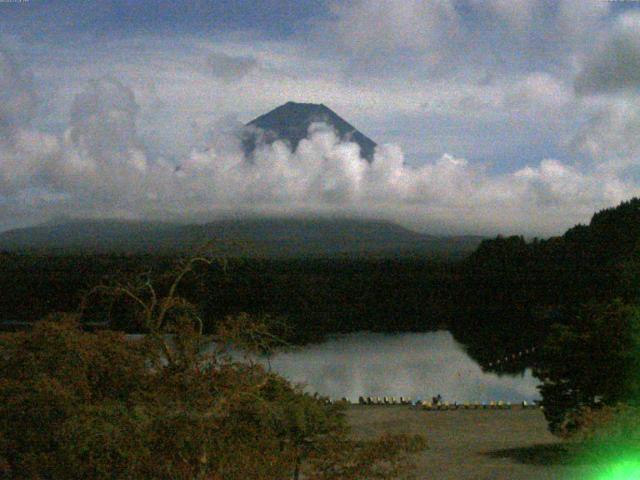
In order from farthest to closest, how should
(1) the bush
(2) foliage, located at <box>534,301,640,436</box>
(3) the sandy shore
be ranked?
1. (2) foliage, located at <box>534,301,640,436</box>
2. (3) the sandy shore
3. (1) the bush

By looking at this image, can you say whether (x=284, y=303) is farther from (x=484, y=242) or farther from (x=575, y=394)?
(x=575, y=394)

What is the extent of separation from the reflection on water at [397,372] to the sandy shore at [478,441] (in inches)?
285

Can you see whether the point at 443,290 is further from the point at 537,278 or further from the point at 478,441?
the point at 478,441

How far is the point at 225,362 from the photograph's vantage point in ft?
19.8

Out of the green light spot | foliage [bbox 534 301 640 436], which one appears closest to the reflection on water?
foliage [bbox 534 301 640 436]

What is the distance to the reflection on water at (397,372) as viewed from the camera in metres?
28.9

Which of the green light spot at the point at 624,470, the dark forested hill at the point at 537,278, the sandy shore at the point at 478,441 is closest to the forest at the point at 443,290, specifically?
the dark forested hill at the point at 537,278

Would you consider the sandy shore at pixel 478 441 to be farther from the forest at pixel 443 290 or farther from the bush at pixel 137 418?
the forest at pixel 443 290

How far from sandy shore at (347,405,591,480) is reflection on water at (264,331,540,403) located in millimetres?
7249

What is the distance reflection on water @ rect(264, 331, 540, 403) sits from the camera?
28875mm

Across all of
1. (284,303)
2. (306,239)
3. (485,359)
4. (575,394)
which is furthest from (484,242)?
(306,239)

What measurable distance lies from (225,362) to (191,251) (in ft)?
3.59

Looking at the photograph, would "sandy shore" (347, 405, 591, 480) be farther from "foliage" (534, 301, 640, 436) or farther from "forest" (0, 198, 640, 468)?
"forest" (0, 198, 640, 468)

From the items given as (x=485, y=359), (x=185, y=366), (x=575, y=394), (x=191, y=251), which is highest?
(x=191, y=251)
